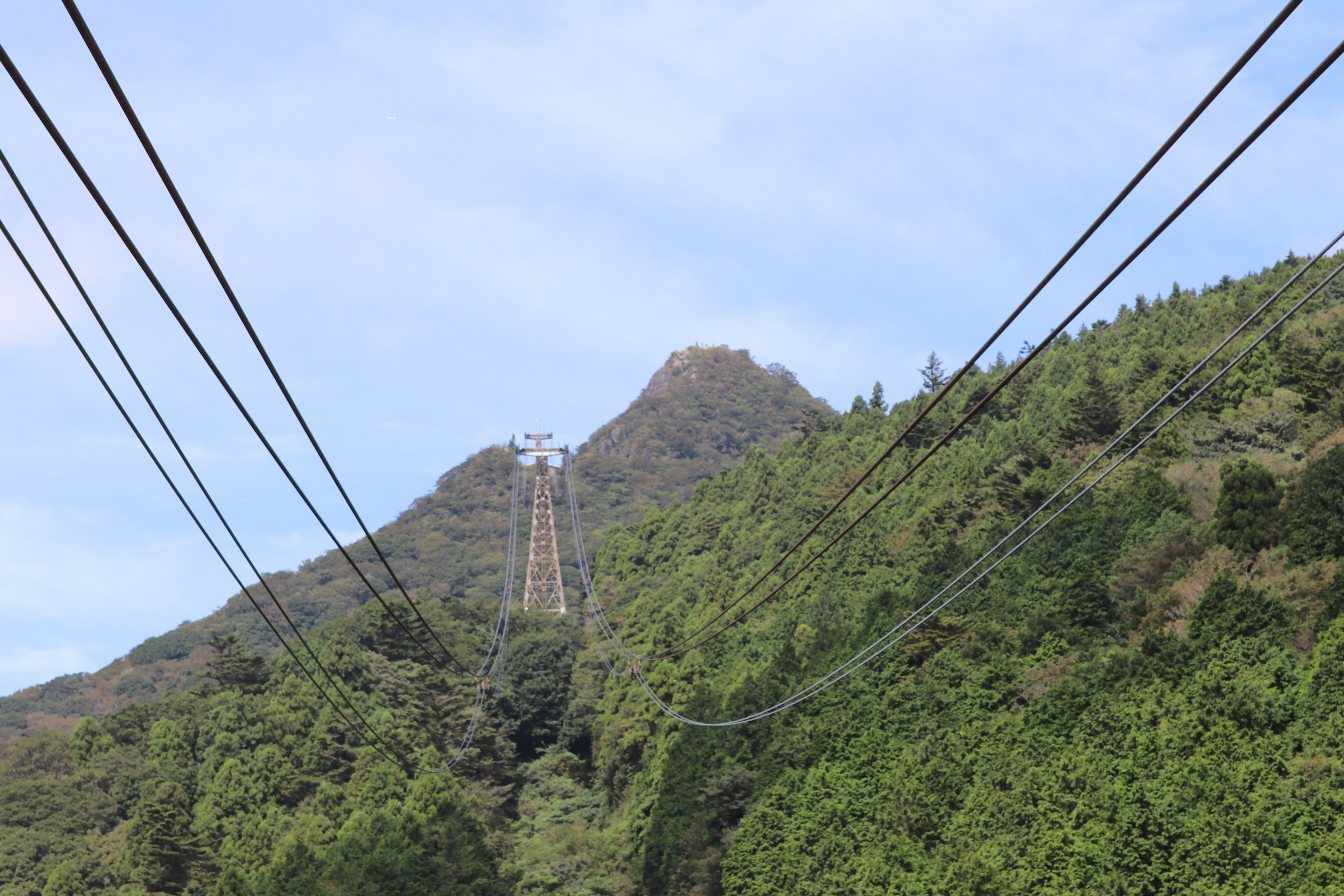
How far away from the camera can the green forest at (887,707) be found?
51.3ft

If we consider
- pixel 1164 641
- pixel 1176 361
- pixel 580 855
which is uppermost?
pixel 1176 361

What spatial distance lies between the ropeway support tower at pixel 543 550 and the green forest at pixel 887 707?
3.63m

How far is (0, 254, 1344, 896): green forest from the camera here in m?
15.6

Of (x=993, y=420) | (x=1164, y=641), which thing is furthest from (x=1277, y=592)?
(x=993, y=420)

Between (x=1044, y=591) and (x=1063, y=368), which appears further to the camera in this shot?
(x=1063, y=368)

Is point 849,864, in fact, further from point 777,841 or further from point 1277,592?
point 1277,592

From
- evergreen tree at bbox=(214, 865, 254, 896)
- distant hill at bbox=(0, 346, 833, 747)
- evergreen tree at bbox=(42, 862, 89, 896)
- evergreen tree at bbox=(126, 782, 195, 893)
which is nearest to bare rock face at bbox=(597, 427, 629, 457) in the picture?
distant hill at bbox=(0, 346, 833, 747)

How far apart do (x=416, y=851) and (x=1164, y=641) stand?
21004mm

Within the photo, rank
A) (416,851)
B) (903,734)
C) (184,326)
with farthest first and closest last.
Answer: (416,851) → (903,734) → (184,326)

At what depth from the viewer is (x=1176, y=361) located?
31.6 meters

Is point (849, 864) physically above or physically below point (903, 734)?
below

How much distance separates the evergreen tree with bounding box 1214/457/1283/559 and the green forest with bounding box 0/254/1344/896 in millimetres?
67

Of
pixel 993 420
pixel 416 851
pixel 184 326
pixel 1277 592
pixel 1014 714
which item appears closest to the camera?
pixel 184 326

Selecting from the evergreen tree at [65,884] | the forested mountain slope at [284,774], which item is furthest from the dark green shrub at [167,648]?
the evergreen tree at [65,884]
